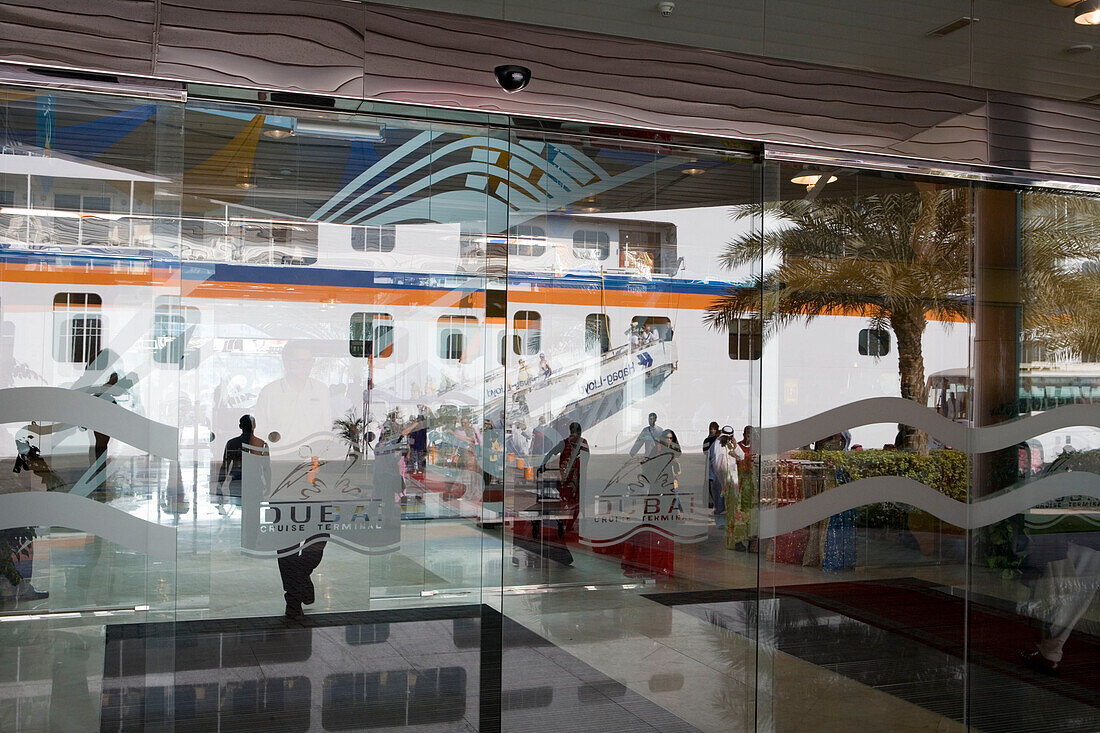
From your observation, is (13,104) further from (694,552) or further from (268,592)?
(694,552)

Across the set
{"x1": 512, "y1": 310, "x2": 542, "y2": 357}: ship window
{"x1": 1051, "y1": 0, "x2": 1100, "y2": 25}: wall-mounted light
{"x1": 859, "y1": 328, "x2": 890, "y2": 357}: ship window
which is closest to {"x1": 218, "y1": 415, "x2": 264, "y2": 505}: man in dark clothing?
{"x1": 512, "y1": 310, "x2": 542, "y2": 357}: ship window

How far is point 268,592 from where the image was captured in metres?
4.71

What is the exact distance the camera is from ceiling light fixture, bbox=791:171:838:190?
17.5 feet

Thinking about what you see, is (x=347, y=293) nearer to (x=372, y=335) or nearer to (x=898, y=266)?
(x=372, y=335)

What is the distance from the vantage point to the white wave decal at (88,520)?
426 cm

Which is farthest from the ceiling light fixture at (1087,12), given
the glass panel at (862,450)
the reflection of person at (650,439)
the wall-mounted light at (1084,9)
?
the reflection of person at (650,439)

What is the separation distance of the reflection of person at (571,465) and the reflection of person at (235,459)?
1.48 metres

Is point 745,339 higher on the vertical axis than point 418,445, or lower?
higher

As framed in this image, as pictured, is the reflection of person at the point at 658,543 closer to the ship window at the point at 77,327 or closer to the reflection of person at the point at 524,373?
the reflection of person at the point at 524,373

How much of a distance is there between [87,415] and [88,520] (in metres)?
0.48

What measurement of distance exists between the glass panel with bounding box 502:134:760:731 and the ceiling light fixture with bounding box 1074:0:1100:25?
227cm

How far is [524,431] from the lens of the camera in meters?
5.05

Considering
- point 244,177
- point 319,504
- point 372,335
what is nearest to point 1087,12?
point 372,335

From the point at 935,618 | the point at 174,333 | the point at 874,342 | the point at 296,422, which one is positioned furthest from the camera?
the point at 935,618
